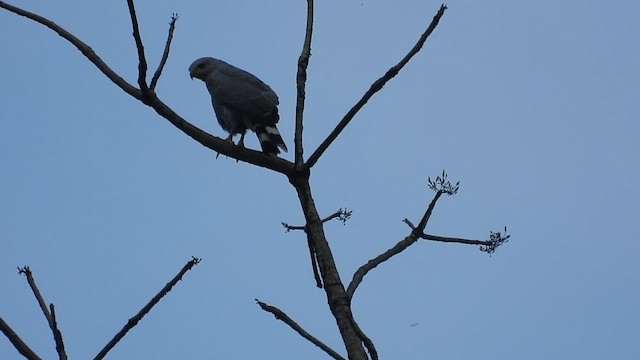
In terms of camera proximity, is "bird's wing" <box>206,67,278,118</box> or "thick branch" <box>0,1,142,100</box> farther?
"bird's wing" <box>206,67,278,118</box>

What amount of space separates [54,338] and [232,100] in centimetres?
Result: 476

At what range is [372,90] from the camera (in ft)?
9.95

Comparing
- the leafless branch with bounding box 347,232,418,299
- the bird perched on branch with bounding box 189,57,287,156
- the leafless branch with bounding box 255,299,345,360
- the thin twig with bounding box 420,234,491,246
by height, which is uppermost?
the bird perched on branch with bounding box 189,57,287,156

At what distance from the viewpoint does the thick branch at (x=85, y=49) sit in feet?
10.5

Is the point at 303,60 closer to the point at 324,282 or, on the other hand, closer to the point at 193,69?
the point at 324,282

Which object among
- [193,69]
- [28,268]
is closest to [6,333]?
[28,268]

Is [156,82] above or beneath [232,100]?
beneath

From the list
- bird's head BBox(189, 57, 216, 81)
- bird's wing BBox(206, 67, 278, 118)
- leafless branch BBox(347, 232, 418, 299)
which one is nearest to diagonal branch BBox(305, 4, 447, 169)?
leafless branch BBox(347, 232, 418, 299)

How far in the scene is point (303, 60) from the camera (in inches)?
134

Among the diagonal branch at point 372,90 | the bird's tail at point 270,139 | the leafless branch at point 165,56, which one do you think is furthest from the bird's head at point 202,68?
the diagonal branch at point 372,90

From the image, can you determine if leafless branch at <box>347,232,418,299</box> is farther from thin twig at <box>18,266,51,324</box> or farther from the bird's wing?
the bird's wing

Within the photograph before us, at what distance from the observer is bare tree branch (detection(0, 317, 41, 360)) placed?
246 centimetres

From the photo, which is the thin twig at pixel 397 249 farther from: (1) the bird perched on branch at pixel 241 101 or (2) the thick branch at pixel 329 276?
(1) the bird perched on branch at pixel 241 101

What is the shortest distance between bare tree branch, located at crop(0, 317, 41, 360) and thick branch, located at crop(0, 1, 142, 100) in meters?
1.08
